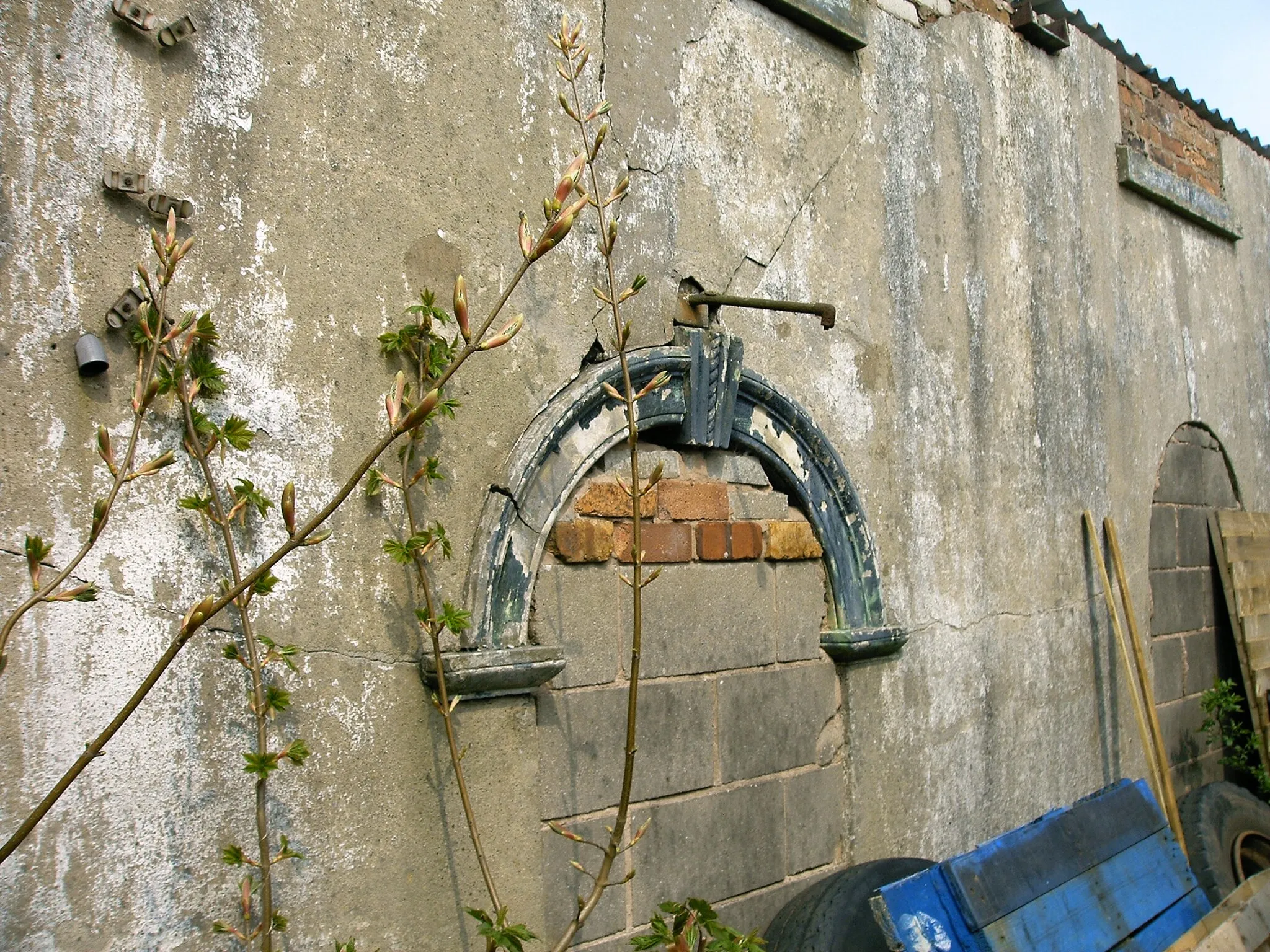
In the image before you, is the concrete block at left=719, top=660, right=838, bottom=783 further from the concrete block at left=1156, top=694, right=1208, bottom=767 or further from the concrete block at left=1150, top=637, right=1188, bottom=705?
the concrete block at left=1156, top=694, right=1208, bottom=767

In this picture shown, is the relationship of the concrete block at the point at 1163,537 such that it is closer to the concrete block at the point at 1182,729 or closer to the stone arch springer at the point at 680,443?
the concrete block at the point at 1182,729

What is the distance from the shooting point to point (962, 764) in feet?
12.3

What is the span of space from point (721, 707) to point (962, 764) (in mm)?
1251

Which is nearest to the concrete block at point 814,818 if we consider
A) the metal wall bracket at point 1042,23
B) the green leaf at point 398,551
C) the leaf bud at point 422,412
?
the green leaf at point 398,551

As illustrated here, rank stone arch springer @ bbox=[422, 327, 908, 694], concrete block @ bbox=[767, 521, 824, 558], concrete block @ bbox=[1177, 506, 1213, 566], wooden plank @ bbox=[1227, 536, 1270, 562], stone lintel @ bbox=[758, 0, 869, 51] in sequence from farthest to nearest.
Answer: wooden plank @ bbox=[1227, 536, 1270, 562] < concrete block @ bbox=[1177, 506, 1213, 566] < stone lintel @ bbox=[758, 0, 869, 51] < concrete block @ bbox=[767, 521, 824, 558] < stone arch springer @ bbox=[422, 327, 908, 694]

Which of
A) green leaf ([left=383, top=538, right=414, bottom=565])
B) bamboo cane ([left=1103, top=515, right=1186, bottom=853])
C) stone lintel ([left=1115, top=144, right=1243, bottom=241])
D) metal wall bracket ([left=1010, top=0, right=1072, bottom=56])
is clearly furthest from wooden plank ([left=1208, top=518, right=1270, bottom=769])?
green leaf ([left=383, top=538, right=414, bottom=565])

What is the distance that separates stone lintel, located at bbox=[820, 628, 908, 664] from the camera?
3.28 m

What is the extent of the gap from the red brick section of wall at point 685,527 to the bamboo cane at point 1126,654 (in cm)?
178

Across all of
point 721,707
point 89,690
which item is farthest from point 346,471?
point 721,707

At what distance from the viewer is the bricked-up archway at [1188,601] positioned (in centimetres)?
497

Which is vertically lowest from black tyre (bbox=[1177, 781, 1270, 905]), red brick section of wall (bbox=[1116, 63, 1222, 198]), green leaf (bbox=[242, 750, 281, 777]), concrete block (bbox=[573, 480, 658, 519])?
black tyre (bbox=[1177, 781, 1270, 905])

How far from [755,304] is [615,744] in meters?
1.27

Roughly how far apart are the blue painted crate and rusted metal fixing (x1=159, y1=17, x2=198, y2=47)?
2.33 metres

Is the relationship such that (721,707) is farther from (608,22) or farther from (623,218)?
(608,22)
